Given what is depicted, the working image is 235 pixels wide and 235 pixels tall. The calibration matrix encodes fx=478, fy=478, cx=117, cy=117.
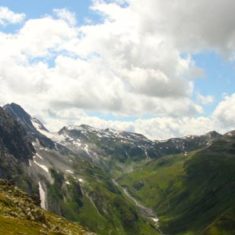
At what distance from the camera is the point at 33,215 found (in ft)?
316

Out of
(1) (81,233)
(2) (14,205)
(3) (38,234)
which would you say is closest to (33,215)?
(2) (14,205)

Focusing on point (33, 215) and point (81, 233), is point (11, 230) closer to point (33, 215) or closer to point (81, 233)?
point (33, 215)

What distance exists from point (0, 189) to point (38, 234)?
32529 mm

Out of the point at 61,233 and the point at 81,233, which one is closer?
the point at 61,233

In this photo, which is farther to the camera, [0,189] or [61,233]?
[0,189]

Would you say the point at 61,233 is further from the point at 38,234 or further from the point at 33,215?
the point at 38,234

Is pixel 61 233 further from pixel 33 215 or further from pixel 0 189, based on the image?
pixel 0 189

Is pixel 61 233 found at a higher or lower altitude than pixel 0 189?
lower

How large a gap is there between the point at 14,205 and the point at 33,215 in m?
4.54

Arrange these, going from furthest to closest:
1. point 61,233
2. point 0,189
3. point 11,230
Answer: point 0,189, point 61,233, point 11,230

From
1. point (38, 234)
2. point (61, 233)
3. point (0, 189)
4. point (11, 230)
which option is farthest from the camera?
point (0, 189)

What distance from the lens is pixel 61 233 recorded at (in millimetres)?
95812

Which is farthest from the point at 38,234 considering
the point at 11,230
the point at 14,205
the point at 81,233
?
the point at 81,233

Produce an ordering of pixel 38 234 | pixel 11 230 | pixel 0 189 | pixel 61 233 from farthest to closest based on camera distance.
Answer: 1. pixel 0 189
2. pixel 61 233
3. pixel 38 234
4. pixel 11 230
